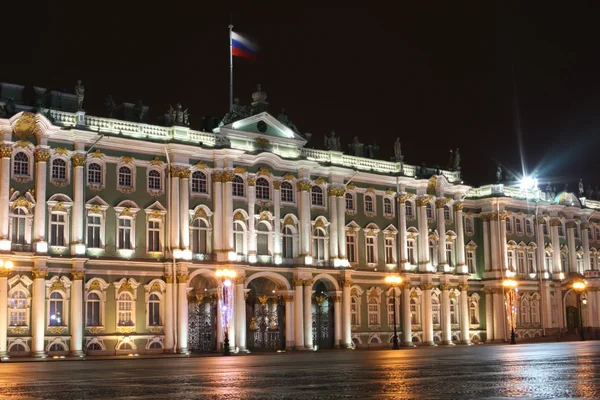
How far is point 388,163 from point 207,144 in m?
16.5

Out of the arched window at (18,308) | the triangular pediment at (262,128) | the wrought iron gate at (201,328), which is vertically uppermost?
the triangular pediment at (262,128)

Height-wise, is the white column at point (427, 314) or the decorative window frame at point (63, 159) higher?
the decorative window frame at point (63, 159)

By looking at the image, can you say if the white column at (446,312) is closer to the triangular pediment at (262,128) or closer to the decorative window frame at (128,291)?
the triangular pediment at (262,128)

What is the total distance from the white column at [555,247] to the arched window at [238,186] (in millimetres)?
34720

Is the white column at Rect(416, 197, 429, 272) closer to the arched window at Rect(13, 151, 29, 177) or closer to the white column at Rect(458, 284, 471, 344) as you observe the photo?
the white column at Rect(458, 284, 471, 344)

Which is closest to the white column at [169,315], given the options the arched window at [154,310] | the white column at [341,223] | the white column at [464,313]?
the arched window at [154,310]

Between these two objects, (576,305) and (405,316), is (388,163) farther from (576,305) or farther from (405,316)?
(576,305)

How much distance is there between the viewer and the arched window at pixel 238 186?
56875 millimetres

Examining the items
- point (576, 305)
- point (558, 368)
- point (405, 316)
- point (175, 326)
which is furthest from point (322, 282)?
point (558, 368)

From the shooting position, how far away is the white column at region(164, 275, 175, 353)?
171 feet

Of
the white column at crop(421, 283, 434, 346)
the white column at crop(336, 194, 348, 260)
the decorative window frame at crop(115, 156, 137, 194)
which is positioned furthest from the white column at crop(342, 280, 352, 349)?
the decorative window frame at crop(115, 156, 137, 194)

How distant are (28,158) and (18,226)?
3838 millimetres

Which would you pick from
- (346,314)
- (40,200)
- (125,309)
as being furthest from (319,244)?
(40,200)

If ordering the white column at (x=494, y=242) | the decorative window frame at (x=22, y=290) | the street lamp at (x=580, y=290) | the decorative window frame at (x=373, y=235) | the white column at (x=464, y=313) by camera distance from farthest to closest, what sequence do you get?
the street lamp at (x=580, y=290), the white column at (x=494, y=242), the white column at (x=464, y=313), the decorative window frame at (x=373, y=235), the decorative window frame at (x=22, y=290)
